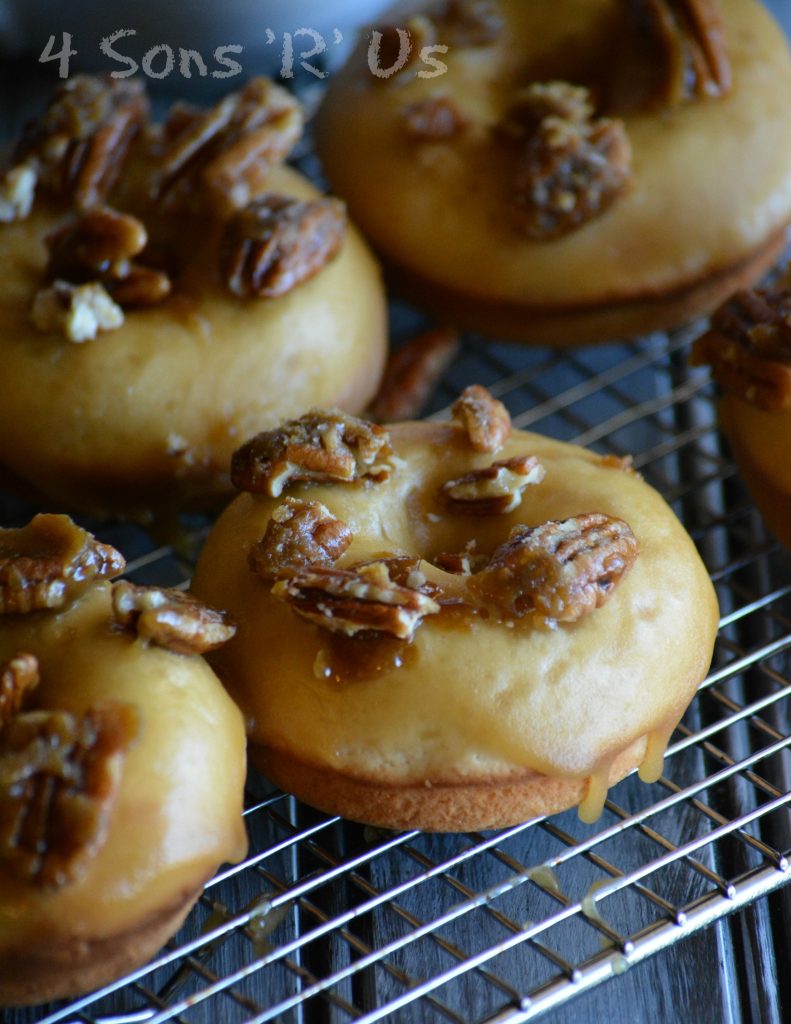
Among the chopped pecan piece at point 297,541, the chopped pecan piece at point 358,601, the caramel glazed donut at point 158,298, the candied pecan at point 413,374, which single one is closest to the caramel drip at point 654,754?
the chopped pecan piece at point 358,601

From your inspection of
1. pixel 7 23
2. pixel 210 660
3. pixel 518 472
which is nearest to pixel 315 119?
pixel 7 23

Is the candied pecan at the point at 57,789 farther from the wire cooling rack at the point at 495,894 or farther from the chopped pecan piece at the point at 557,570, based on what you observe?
the chopped pecan piece at the point at 557,570

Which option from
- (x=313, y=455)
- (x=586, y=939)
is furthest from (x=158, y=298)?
(x=586, y=939)

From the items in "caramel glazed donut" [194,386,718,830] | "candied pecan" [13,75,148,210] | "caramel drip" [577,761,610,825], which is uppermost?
"candied pecan" [13,75,148,210]

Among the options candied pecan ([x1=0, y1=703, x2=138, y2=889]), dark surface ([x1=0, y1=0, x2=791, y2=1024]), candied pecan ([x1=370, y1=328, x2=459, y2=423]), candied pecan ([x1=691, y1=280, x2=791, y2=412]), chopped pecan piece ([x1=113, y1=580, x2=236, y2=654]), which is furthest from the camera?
candied pecan ([x1=370, y1=328, x2=459, y2=423])

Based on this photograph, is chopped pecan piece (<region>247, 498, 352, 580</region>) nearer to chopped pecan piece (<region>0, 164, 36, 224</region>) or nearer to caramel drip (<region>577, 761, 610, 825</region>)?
caramel drip (<region>577, 761, 610, 825</region>)

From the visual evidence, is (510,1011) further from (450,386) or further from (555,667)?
(450,386)

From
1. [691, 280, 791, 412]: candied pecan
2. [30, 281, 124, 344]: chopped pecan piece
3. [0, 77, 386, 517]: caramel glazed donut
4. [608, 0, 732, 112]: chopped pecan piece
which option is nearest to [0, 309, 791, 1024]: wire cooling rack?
[691, 280, 791, 412]: candied pecan

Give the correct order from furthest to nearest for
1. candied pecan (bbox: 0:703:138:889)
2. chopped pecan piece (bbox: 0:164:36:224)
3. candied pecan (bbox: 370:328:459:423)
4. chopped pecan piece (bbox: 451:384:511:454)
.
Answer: candied pecan (bbox: 370:328:459:423) → chopped pecan piece (bbox: 0:164:36:224) → chopped pecan piece (bbox: 451:384:511:454) → candied pecan (bbox: 0:703:138:889)
